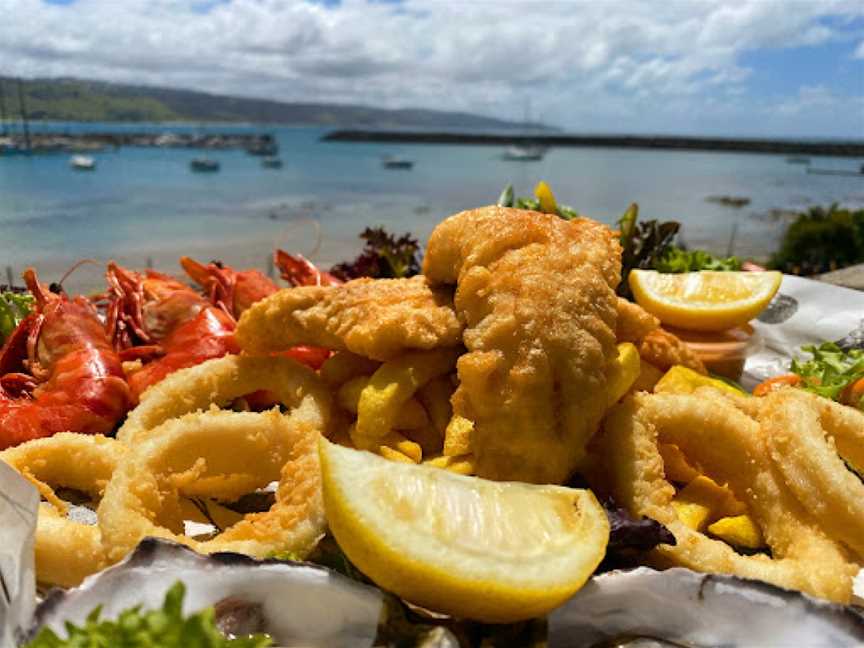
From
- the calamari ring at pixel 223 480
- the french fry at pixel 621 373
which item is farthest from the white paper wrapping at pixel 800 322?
the calamari ring at pixel 223 480

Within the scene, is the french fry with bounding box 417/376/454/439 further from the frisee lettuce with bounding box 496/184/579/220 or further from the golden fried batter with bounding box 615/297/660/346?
the frisee lettuce with bounding box 496/184/579/220

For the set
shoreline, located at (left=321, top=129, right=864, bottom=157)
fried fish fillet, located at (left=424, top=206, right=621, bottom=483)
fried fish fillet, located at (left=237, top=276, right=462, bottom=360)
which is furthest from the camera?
shoreline, located at (left=321, top=129, right=864, bottom=157)

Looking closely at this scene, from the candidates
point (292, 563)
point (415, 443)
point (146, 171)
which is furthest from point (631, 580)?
point (146, 171)

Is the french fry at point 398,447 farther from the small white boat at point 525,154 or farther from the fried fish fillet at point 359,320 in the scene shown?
the small white boat at point 525,154

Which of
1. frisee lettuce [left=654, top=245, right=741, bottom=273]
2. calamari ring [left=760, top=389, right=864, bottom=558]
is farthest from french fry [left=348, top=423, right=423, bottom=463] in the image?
frisee lettuce [left=654, top=245, right=741, bottom=273]

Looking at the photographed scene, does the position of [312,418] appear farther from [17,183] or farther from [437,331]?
[17,183]
